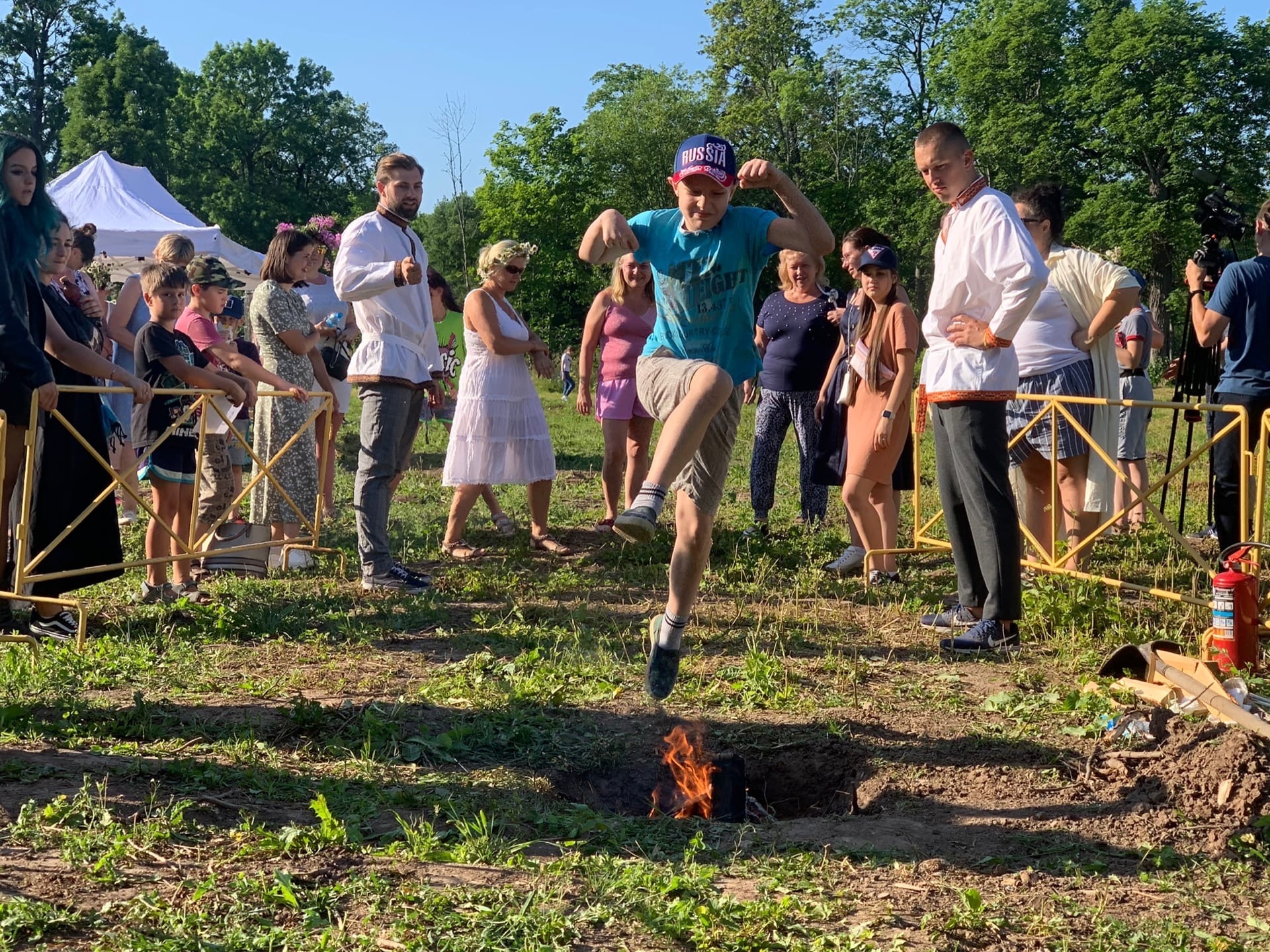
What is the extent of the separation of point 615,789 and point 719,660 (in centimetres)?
146

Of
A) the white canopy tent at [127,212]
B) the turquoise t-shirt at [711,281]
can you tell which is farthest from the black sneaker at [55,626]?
the white canopy tent at [127,212]

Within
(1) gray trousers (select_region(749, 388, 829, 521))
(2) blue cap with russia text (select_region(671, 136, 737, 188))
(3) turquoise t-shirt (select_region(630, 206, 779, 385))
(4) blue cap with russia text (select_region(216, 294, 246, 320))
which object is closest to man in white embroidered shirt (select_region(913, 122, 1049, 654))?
(3) turquoise t-shirt (select_region(630, 206, 779, 385))

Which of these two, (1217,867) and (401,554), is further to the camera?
(401,554)

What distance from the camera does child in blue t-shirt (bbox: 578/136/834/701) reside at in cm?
473

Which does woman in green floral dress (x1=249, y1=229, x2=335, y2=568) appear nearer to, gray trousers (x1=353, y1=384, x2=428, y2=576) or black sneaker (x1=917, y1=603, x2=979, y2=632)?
gray trousers (x1=353, y1=384, x2=428, y2=576)

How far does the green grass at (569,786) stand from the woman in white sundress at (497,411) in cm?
117

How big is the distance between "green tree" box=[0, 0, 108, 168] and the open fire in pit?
63952 mm

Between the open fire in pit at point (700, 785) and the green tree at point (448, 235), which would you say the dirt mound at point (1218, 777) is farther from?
the green tree at point (448, 235)

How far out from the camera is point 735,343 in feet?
16.2

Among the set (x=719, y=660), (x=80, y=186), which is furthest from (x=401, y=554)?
(x=80, y=186)

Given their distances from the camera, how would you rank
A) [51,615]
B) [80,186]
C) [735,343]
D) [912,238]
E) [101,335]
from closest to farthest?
1. [735,343]
2. [51,615]
3. [101,335]
4. [80,186]
5. [912,238]

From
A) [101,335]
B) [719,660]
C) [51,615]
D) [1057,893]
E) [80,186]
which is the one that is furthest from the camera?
[80,186]

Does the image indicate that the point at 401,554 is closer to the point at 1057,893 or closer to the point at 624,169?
the point at 1057,893

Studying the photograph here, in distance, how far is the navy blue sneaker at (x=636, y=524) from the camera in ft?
14.6
